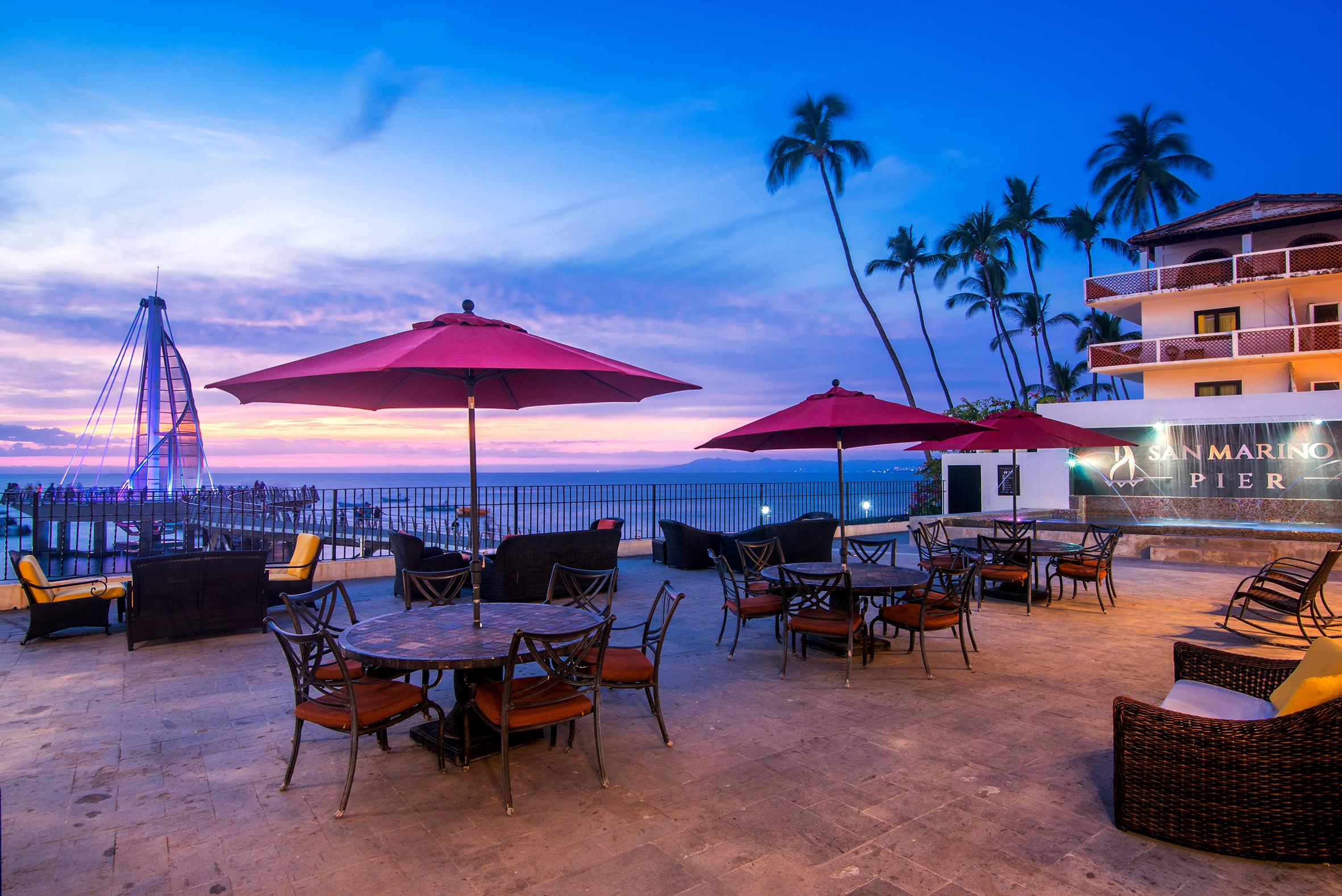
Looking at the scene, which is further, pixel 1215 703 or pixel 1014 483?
pixel 1014 483

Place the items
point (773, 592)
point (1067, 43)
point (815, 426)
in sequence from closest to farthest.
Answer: point (815, 426) → point (773, 592) → point (1067, 43)

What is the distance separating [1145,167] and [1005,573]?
Answer: 31.1 meters

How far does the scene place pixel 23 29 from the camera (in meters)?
8.34

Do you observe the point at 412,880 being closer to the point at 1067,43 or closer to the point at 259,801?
the point at 259,801

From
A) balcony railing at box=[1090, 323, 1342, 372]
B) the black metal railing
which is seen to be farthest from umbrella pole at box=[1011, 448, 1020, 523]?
balcony railing at box=[1090, 323, 1342, 372]

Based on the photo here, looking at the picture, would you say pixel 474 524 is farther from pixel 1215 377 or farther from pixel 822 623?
pixel 1215 377

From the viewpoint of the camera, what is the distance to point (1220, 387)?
891 inches

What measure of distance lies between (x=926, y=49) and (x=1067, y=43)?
12.8 meters

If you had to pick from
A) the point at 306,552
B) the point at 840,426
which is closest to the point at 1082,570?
the point at 840,426

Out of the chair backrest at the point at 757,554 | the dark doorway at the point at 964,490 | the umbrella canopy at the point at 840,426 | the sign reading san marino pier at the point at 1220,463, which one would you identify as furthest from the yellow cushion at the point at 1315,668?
the dark doorway at the point at 964,490

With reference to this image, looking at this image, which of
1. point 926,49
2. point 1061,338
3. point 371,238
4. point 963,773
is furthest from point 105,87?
point 1061,338

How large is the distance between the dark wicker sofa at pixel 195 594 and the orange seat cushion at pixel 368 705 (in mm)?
3569

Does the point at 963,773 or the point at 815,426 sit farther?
the point at 815,426

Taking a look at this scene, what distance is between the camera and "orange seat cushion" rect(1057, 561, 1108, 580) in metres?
7.38
